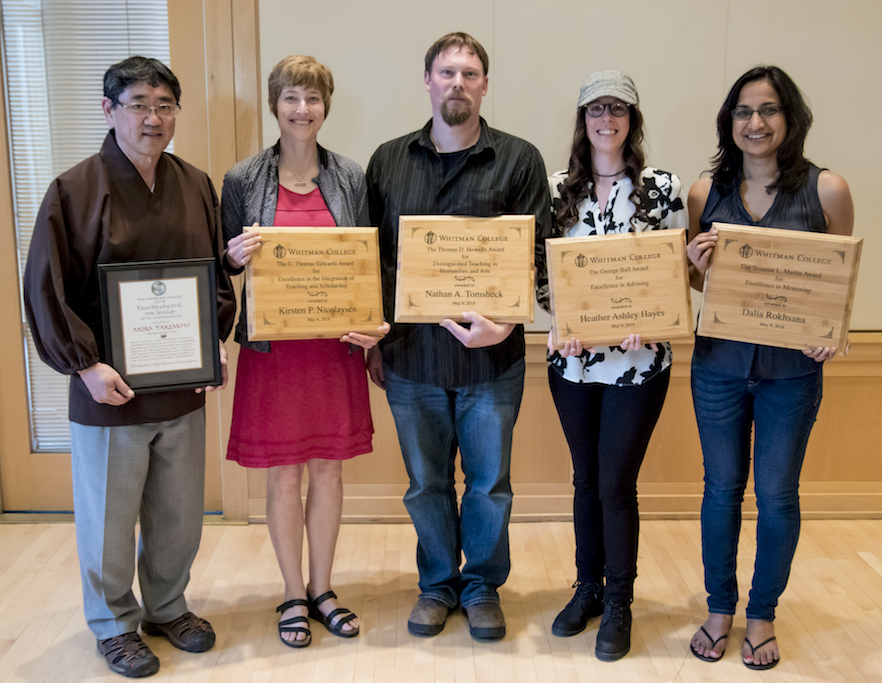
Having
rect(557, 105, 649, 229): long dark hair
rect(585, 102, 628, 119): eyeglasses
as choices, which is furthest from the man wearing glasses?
rect(585, 102, 628, 119): eyeglasses

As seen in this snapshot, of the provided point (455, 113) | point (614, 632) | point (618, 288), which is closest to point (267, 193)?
point (455, 113)

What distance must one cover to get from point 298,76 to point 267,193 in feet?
1.03

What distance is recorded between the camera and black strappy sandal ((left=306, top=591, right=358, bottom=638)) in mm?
2295

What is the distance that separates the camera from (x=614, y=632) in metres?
2.19

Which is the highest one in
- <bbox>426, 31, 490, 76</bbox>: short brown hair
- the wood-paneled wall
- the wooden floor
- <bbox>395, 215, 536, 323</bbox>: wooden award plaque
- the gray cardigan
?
<bbox>426, 31, 490, 76</bbox>: short brown hair

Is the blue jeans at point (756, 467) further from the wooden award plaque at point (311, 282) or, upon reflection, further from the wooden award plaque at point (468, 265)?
the wooden award plaque at point (311, 282)

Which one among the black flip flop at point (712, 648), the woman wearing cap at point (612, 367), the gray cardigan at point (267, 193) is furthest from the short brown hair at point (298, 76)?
the black flip flop at point (712, 648)

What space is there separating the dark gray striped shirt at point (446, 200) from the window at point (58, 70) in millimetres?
1359

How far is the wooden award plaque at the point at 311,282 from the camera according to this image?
6.49ft

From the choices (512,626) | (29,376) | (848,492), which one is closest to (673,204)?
(512,626)

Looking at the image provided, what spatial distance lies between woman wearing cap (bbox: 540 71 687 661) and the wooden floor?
0.73ft

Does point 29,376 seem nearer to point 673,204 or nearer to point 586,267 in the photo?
point 586,267

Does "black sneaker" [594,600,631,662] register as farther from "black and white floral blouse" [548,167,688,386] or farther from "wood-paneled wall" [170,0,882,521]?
"wood-paneled wall" [170,0,882,521]

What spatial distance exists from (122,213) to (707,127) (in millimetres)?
2105
